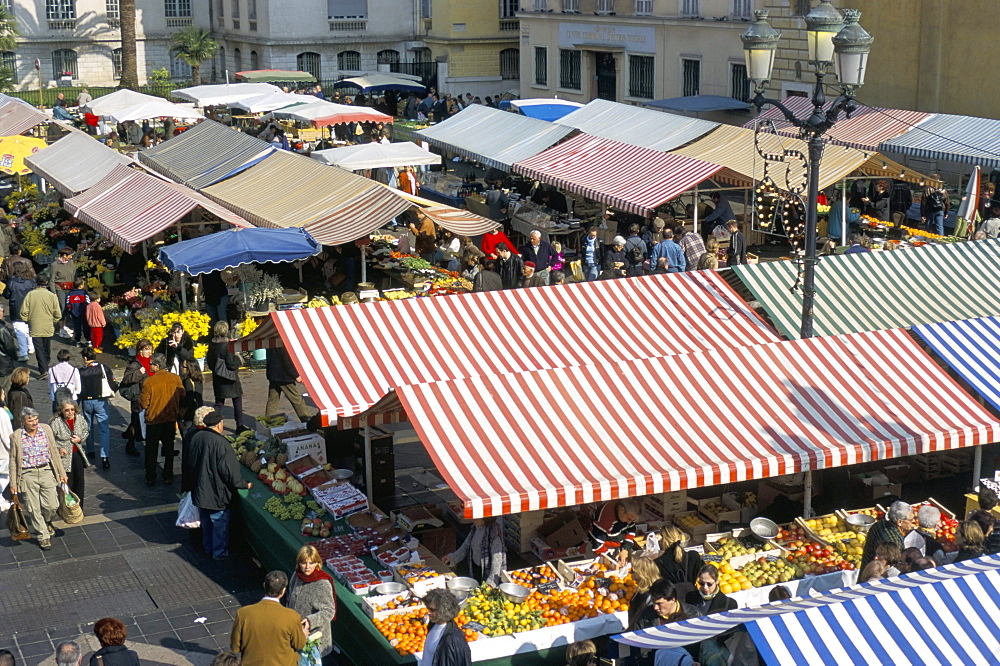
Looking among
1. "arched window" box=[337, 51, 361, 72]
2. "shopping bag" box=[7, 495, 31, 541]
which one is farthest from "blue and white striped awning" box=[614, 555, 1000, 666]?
"arched window" box=[337, 51, 361, 72]

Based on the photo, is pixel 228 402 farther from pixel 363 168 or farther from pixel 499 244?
pixel 363 168

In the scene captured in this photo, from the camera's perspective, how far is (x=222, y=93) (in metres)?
38.3

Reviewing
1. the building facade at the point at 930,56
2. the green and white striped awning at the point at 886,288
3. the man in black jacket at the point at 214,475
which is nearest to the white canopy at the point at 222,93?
the building facade at the point at 930,56

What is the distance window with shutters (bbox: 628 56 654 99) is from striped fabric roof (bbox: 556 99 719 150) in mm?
11726

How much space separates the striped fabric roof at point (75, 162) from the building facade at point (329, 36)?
26.9 m

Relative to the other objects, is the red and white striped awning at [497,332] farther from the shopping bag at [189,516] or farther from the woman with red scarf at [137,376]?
the shopping bag at [189,516]

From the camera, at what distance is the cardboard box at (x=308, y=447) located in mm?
11719

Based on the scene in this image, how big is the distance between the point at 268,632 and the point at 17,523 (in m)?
4.31

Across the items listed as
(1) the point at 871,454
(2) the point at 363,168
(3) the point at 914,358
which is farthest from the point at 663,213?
(1) the point at 871,454

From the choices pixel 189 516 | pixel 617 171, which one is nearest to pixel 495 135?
pixel 617 171

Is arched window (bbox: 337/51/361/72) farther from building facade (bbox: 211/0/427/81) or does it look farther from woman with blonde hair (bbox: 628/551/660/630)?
woman with blonde hair (bbox: 628/551/660/630)

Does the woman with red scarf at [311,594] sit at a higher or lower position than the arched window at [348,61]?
lower

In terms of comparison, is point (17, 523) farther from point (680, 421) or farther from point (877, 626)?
point (877, 626)

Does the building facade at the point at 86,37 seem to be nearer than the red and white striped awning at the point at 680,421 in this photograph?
No
